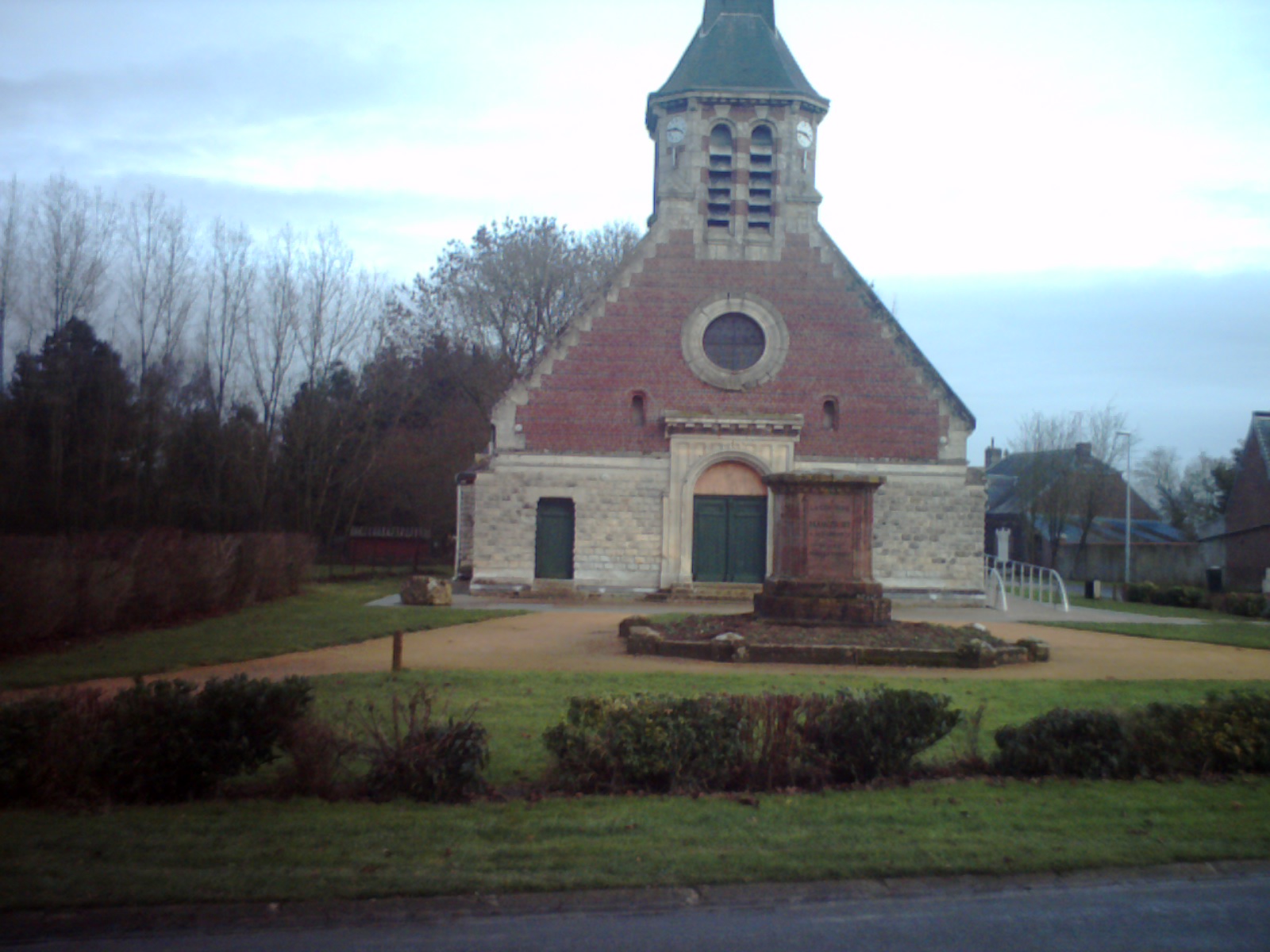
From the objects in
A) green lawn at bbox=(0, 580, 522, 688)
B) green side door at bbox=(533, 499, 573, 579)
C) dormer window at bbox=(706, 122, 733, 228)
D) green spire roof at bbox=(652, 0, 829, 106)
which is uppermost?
green spire roof at bbox=(652, 0, 829, 106)

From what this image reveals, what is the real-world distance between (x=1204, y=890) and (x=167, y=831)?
6218 mm

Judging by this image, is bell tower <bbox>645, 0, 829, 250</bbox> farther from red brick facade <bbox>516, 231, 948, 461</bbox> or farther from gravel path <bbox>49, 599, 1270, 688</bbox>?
gravel path <bbox>49, 599, 1270, 688</bbox>

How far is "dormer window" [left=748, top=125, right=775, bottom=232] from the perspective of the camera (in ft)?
91.6

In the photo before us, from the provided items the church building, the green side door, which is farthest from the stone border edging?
the green side door

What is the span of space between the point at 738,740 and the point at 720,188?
22.4 m

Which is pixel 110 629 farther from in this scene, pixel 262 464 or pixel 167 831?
pixel 262 464

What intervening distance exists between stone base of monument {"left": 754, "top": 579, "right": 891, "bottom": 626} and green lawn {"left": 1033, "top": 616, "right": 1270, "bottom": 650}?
243 inches

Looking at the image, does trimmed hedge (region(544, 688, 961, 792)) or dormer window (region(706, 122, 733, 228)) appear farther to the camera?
dormer window (region(706, 122, 733, 228))

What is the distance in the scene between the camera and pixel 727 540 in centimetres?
2669

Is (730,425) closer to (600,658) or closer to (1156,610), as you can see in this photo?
(1156,610)

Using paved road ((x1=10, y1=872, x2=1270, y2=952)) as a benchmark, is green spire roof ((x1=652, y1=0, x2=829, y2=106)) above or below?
above

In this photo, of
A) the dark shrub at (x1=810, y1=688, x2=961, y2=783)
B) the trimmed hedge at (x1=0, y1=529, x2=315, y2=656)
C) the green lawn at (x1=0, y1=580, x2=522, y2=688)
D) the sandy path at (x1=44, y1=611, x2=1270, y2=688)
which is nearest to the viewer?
the dark shrub at (x1=810, y1=688, x2=961, y2=783)

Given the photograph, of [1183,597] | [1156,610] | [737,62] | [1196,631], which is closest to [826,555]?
[1196,631]

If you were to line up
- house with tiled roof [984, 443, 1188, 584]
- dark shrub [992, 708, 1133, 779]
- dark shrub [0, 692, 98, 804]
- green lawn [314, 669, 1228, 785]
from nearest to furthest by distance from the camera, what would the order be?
dark shrub [0, 692, 98, 804] < dark shrub [992, 708, 1133, 779] < green lawn [314, 669, 1228, 785] < house with tiled roof [984, 443, 1188, 584]
